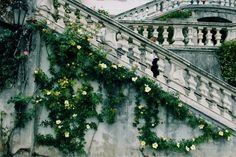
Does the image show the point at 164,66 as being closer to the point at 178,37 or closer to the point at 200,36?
the point at 178,37

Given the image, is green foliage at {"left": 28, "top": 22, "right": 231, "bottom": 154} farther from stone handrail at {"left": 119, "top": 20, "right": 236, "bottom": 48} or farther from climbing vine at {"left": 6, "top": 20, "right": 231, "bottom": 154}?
stone handrail at {"left": 119, "top": 20, "right": 236, "bottom": 48}

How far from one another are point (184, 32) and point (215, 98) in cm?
359

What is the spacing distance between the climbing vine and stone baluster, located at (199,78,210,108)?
321mm

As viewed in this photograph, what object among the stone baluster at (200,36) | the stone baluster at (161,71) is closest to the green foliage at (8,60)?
the stone baluster at (161,71)

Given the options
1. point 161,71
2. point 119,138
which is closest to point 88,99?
point 119,138

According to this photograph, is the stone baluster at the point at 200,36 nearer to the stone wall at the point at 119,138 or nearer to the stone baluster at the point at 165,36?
the stone baluster at the point at 165,36

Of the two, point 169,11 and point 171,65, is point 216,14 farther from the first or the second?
point 171,65

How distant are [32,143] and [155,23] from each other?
479 cm

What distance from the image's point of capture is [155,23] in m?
11.3

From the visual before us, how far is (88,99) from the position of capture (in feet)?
26.9

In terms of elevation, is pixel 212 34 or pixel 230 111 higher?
pixel 212 34

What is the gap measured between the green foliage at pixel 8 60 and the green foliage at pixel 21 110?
378mm

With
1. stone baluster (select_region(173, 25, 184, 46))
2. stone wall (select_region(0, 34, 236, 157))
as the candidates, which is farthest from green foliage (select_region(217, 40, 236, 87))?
stone wall (select_region(0, 34, 236, 157))

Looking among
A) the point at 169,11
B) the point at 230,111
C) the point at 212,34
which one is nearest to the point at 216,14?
the point at 169,11
